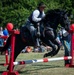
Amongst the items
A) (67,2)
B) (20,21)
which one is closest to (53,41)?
(20,21)

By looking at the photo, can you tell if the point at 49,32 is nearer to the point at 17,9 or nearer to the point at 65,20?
the point at 65,20

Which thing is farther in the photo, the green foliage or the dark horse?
the green foliage

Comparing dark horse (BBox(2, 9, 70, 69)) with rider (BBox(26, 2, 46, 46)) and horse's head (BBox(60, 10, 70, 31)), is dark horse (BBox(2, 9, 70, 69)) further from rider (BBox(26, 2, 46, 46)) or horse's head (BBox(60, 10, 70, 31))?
rider (BBox(26, 2, 46, 46))

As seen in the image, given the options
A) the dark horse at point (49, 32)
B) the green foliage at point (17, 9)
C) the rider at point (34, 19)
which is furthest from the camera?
the green foliage at point (17, 9)

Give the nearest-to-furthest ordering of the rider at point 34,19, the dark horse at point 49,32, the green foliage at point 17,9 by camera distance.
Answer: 1. the rider at point 34,19
2. the dark horse at point 49,32
3. the green foliage at point 17,9

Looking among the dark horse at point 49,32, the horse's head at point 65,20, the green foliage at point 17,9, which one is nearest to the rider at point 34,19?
the dark horse at point 49,32

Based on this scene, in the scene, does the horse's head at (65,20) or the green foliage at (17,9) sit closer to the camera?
the horse's head at (65,20)

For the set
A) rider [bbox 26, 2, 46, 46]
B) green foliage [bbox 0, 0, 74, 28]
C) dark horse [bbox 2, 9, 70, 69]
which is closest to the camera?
rider [bbox 26, 2, 46, 46]

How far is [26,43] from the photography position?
41.8 ft

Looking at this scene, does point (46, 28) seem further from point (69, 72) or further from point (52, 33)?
point (69, 72)

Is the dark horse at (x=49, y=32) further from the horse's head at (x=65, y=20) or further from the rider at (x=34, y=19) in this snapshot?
the rider at (x=34, y=19)

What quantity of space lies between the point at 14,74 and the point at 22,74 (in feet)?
3.01

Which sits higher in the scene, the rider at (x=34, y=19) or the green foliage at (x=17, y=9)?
the green foliage at (x=17, y=9)

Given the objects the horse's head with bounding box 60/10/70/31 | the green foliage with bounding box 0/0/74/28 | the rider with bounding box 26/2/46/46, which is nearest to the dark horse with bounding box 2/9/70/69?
the horse's head with bounding box 60/10/70/31
